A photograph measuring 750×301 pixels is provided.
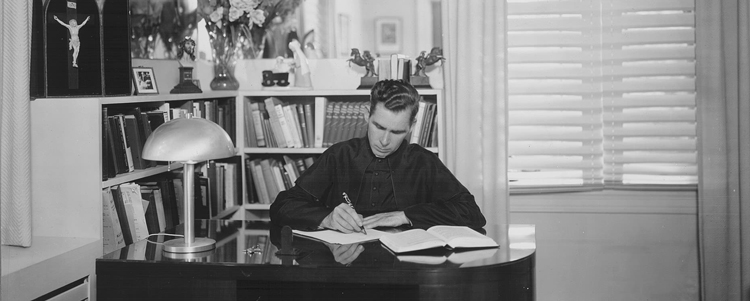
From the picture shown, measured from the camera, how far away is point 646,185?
12.1 feet

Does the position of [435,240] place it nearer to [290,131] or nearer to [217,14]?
[290,131]

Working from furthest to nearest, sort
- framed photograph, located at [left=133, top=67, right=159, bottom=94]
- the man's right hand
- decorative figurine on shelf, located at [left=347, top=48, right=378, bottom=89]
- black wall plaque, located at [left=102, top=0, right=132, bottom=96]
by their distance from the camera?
1. decorative figurine on shelf, located at [left=347, top=48, right=378, bottom=89]
2. framed photograph, located at [left=133, top=67, right=159, bottom=94]
3. black wall plaque, located at [left=102, top=0, right=132, bottom=96]
4. the man's right hand

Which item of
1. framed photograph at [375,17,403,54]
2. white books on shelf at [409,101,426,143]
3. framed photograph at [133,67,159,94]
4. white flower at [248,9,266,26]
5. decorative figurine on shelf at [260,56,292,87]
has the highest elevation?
white flower at [248,9,266,26]

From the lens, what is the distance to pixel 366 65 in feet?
12.2

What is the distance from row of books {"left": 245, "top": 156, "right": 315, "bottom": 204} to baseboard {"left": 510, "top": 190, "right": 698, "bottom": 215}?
111 centimetres

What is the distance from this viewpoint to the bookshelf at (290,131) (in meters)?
3.66

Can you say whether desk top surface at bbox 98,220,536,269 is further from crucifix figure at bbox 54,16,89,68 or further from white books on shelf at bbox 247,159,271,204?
white books on shelf at bbox 247,159,271,204

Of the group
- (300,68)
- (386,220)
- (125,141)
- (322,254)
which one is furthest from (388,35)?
(322,254)

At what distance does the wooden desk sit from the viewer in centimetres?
190

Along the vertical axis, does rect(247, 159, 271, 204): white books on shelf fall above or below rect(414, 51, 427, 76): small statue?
below

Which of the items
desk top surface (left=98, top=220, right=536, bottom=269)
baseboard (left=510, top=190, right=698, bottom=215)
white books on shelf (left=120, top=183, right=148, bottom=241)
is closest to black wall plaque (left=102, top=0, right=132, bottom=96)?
white books on shelf (left=120, top=183, right=148, bottom=241)

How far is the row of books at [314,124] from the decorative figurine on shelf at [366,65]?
0.10 metres

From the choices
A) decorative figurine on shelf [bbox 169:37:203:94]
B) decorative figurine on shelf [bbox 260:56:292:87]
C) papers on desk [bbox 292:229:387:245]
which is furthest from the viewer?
decorative figurine on shelf [bbox 260:56:292:87]

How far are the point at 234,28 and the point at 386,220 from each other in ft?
6.06
